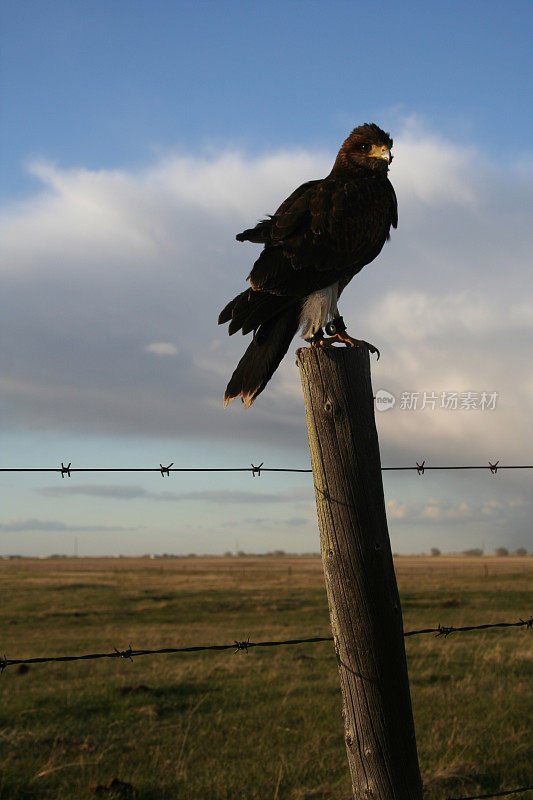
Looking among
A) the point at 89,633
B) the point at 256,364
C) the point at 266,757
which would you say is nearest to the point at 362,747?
the point at 256,364

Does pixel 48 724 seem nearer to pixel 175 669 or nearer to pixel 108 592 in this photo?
pixel 175 669

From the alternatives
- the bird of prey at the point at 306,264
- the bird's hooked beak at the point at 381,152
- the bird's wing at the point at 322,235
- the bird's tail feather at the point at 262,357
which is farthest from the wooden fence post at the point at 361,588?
the bird's hooked beak at the point at 381,152

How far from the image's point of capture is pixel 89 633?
896 inches

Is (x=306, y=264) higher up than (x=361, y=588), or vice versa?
(x=306, y=264)

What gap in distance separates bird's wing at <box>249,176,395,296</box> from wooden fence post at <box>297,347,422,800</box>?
5.56 feet

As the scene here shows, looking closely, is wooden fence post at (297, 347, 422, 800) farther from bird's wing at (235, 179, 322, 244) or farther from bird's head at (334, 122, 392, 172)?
bird's head at (334, 122, 392, 172)

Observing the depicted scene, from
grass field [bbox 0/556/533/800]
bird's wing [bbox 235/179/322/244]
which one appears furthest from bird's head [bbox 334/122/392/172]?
grass field [bbox 0/556/533/800]

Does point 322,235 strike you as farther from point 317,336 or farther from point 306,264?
point 317,336

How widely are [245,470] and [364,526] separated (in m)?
1.49

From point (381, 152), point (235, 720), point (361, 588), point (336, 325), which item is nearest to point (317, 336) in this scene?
point (336, 325)

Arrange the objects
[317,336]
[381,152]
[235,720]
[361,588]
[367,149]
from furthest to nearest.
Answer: [235,720], [367,149], [381,152], [317,336], [361,588]

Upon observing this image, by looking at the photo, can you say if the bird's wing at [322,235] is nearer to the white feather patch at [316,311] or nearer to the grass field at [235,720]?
the white feather patch at [316,311]

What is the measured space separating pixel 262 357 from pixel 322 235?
1.18 metres

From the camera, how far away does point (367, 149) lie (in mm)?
6414
